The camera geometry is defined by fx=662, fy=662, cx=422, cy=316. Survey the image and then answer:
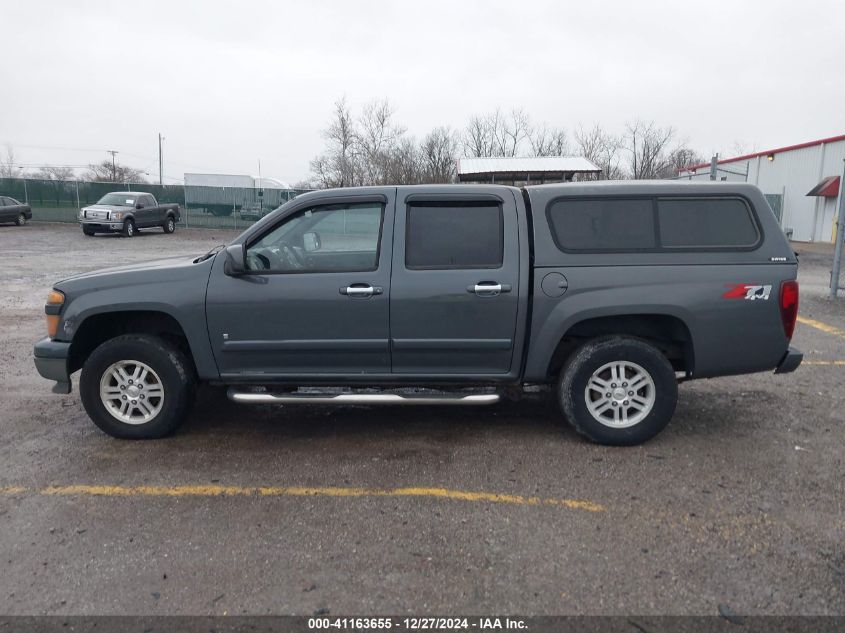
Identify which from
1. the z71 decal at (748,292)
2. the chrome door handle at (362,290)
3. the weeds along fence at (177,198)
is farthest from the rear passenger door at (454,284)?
the weeds along fence at (177,198)

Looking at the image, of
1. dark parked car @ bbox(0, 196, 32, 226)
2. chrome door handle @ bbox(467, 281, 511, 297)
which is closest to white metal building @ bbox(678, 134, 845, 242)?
chrome door handle @ bbox(467, 281, 511, 297)

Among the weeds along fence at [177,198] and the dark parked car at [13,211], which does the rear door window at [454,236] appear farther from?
the dark parked car at [13,211]

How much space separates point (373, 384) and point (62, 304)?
7.63ft

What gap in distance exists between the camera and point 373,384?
15.6 ft

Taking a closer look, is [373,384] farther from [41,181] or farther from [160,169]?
[160,169]

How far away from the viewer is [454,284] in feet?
14.9

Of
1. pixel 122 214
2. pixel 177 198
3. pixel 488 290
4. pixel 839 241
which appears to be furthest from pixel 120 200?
pixel 488 290

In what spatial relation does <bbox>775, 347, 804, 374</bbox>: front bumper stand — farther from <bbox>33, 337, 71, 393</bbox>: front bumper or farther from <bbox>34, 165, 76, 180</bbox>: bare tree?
<bbox>34, 165, 76, 180</bbox>: bare tree

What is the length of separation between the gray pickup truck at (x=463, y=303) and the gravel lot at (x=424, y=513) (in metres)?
0.42

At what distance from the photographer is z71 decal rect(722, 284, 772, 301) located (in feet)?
14.8

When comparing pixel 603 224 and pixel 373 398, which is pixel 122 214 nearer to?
pixel 373 398

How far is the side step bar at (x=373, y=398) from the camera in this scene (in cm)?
458

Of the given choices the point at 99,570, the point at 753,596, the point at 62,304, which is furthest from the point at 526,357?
the point at 62,304

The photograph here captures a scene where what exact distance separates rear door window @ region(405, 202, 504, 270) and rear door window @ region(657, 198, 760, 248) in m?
1.17
